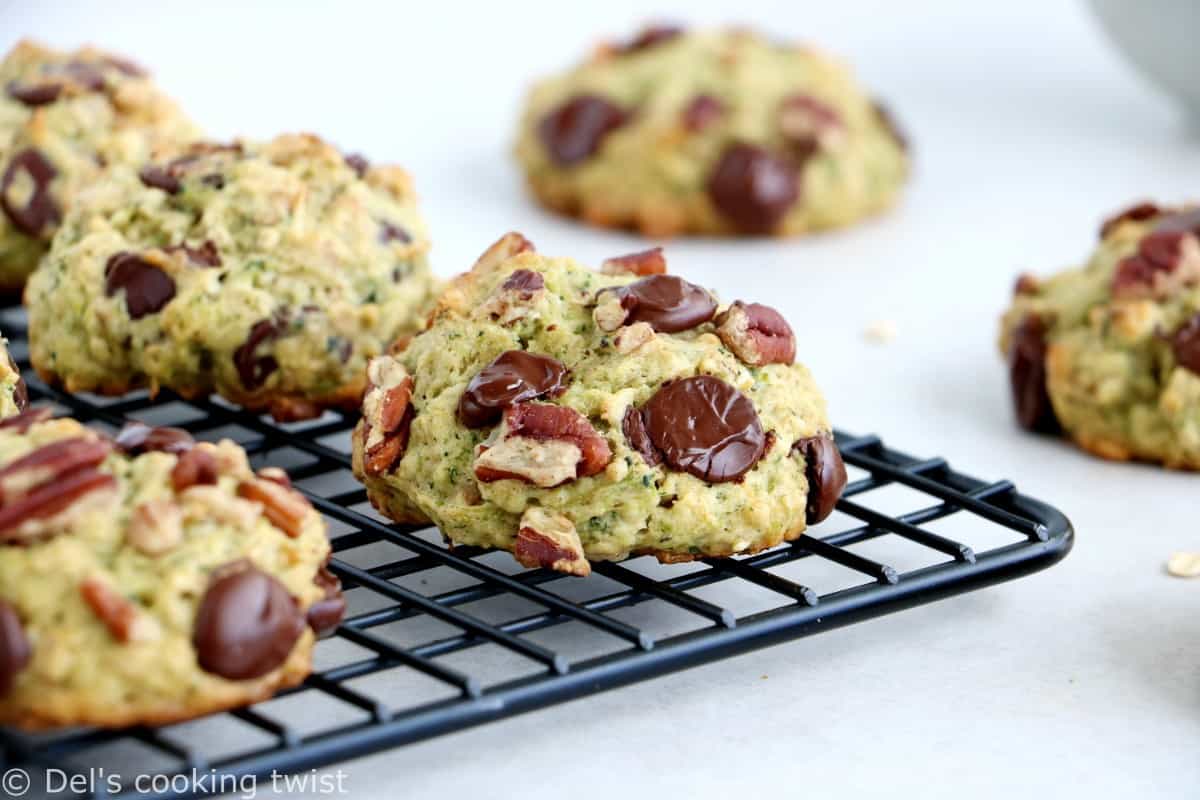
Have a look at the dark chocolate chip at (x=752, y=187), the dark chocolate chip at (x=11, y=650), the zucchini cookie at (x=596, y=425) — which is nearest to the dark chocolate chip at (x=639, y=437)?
the zucchini cookie at (x=596, y=425)

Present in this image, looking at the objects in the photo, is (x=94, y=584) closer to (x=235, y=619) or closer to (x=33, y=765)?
(x=235, y=619)

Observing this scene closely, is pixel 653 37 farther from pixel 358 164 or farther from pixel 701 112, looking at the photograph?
pixel 358 164

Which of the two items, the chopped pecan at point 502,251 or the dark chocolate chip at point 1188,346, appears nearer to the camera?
the chopped pecan at point 502,251

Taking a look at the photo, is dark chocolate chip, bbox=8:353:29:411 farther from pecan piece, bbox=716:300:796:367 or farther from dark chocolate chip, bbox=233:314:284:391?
pecan piece, bbox=716:300:796:367

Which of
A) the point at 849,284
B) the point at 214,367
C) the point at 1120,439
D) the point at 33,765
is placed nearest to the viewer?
the point at 33,765

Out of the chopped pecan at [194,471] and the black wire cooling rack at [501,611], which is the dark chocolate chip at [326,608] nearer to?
the black wire cooling rack at [501,611]

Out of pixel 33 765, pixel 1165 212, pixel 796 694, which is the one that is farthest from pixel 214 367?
pixel 1165 212

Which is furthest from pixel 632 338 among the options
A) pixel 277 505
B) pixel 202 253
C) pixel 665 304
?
pixel 202 253
